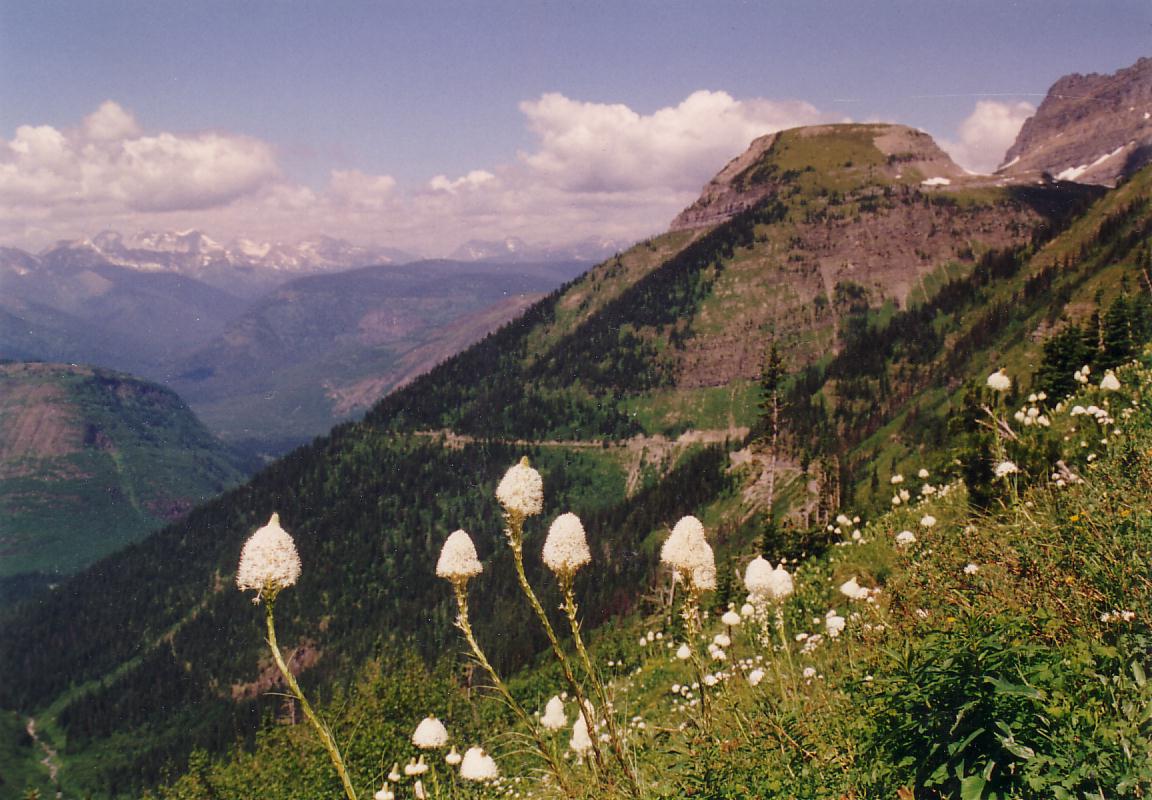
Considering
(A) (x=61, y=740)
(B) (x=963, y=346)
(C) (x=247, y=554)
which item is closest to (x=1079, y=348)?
Result: (C) (x=247, y=554)

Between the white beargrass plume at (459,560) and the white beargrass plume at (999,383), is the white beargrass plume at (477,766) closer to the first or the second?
the white beargrass plume at (459,560)

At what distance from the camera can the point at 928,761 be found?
4863mm

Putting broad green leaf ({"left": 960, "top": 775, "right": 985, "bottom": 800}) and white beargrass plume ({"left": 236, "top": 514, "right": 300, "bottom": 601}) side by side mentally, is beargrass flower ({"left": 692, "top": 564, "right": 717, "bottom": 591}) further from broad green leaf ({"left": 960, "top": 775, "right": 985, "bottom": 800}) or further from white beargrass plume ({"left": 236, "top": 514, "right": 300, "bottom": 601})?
white beargrass plume ({"left": 236, "top": 514, "right": 300, "bottom": 601})

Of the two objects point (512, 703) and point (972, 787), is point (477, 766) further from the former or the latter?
point (972, 787)

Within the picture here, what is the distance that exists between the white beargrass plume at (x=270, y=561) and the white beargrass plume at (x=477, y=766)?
→ 390 cm

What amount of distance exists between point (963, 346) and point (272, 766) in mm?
188207

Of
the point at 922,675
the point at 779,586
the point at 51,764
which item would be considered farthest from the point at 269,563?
the point at 51,764

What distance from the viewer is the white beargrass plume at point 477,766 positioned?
7.78 metres

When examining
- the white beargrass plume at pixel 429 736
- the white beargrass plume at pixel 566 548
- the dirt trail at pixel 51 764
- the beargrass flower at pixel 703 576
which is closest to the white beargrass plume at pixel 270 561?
the white beargrass plume at pixel 566 548

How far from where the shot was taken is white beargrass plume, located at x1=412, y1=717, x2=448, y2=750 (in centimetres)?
875

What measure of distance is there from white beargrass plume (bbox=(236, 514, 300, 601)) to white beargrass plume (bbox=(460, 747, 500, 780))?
12.8ft

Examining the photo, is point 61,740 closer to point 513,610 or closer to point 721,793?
point 513,610

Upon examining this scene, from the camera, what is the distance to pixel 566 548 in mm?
5648

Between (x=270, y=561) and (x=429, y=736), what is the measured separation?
5.25 metres
